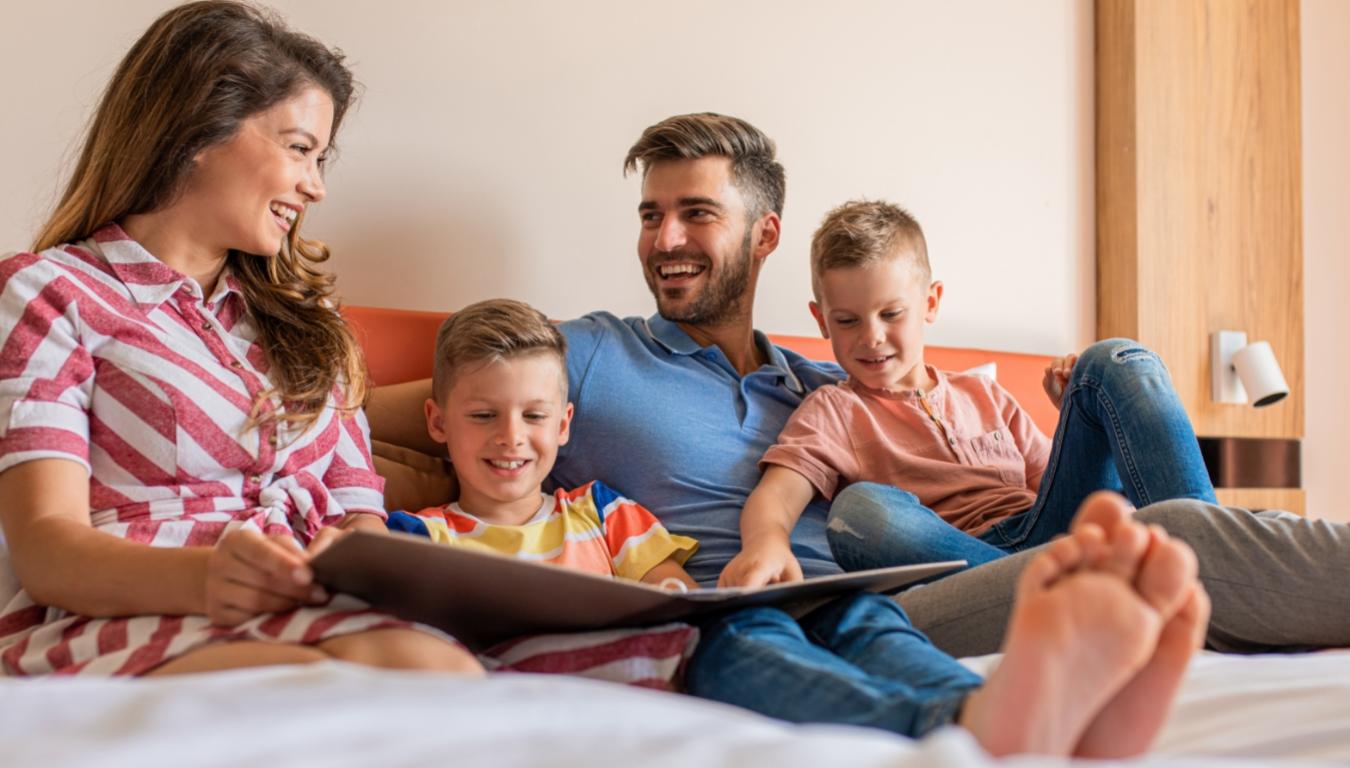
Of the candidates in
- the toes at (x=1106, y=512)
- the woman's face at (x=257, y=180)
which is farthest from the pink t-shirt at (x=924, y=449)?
the toes at (x=1106, y=512)

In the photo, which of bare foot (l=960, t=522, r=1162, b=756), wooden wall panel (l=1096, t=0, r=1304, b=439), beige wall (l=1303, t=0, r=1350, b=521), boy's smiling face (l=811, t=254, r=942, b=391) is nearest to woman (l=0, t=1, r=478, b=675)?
bare foot (l=960, t=522, r=1162, b=756)

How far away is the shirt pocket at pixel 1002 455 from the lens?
1.65 meters

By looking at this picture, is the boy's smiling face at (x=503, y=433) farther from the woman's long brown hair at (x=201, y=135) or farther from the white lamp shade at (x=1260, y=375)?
the white lamp shade at (x=1260, y=375)

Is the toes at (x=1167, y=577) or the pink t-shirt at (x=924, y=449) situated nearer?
the toes at (x=1167, y=577)

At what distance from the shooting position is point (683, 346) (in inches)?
68.3

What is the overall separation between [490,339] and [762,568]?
0.44m

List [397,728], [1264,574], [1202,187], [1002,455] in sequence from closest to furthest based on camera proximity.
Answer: [397,728]
[1264,574]
[1002,455]
[1202,187]

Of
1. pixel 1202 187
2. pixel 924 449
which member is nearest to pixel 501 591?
pixel 924 449

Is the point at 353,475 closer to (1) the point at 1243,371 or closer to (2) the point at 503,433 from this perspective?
(2) the point at 503,433

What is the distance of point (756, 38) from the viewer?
2.14 m

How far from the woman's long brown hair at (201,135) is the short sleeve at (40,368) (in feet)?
0.44

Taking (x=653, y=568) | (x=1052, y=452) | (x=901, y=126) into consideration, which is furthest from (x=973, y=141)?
(x=653, y=568)

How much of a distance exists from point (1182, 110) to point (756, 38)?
977 mm

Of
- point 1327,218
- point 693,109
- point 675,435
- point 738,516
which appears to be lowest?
point 738,516
